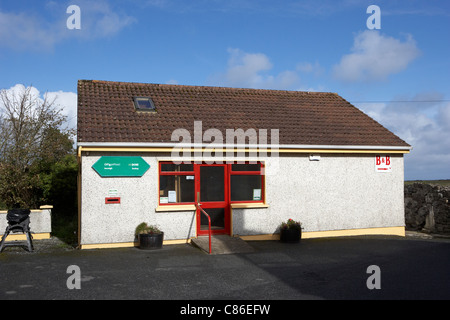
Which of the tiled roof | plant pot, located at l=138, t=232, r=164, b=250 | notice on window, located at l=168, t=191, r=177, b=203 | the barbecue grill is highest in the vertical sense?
the tiled roof

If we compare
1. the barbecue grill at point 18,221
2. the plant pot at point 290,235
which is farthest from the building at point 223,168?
the barbecue grill at point 18,221

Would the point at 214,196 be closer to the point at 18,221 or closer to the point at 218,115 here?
the point at 218,115

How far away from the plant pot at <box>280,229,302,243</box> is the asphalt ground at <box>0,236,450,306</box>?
13.5 inches

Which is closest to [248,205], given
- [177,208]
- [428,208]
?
[177,208]

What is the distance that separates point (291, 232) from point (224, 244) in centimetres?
209

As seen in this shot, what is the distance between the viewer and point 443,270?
28.4 feet

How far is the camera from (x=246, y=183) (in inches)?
499

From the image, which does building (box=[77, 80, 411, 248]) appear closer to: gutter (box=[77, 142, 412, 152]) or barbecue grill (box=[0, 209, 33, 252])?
gutter (box=[77, 142, 412, 152])

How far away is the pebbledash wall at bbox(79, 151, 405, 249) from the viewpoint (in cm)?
1129

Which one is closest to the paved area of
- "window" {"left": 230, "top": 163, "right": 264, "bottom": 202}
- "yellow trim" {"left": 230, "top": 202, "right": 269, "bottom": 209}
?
"yellow trim" {"left": 230, "top": 202, "right": 269, "bottom": 209}

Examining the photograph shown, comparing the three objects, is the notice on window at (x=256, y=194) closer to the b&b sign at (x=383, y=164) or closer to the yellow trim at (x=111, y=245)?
the yellow trim at (x=111, y=245)
